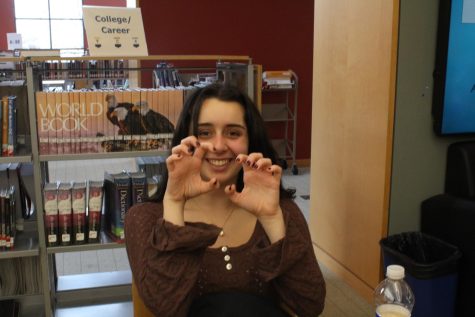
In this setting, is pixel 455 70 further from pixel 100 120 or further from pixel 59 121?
pixel 59 121

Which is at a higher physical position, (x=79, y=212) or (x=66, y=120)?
(x=66, y=120)

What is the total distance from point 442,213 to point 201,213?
1.42m

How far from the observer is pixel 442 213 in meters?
2.38

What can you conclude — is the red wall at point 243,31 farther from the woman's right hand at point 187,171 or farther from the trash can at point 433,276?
the woman's right hand at point 187,171

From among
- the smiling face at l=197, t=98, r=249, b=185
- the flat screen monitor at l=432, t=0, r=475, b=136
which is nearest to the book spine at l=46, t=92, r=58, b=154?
the smiling face at l=197, t=98, r=249, b=185

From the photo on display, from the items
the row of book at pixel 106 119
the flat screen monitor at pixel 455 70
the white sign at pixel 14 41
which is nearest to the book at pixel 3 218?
the row of book at pixel 106 119

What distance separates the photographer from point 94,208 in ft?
7.95

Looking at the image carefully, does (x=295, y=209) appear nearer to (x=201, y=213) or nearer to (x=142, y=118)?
(x=201, y=213)

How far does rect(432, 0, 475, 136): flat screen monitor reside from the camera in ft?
7.54

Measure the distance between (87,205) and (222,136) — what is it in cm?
125

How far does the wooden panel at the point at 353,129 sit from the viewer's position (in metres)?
2.43

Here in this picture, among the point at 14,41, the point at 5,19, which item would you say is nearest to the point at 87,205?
the point at 14,41

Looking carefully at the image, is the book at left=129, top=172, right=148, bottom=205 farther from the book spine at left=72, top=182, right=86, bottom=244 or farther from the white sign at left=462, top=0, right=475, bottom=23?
the white sign at left=462, top=0, right=475, bottom=23

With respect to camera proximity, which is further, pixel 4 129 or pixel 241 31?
pixel 241 31
